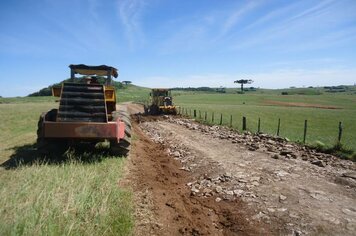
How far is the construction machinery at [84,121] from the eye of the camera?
30.7ft

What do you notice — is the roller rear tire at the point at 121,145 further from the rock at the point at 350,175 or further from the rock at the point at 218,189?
the rock at the point at 350,175

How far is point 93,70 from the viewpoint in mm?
12195

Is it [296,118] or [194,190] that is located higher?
[194,190]

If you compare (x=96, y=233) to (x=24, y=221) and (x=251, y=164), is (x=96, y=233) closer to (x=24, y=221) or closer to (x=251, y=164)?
(x=24, y=221)

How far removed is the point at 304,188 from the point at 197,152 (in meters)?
5.06

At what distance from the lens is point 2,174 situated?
8422mm

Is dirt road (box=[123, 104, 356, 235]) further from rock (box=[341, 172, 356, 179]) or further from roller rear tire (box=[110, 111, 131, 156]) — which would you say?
roller rear tire (box=[110, 111, 131, 156])

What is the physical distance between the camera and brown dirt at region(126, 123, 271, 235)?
573cm

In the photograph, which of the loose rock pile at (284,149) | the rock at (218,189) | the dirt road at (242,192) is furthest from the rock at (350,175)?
the rock at (218,189)

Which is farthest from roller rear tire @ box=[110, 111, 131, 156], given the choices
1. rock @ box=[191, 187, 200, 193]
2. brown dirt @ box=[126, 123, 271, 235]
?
rock @ box=[191, 187, 200, 193]

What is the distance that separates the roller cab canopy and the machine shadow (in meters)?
2.64

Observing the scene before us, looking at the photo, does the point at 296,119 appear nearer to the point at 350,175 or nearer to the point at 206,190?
the point at 350,175

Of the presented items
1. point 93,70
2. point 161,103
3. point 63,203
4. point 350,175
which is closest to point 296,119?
point 161,103

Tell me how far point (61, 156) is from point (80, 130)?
173 centimetres
